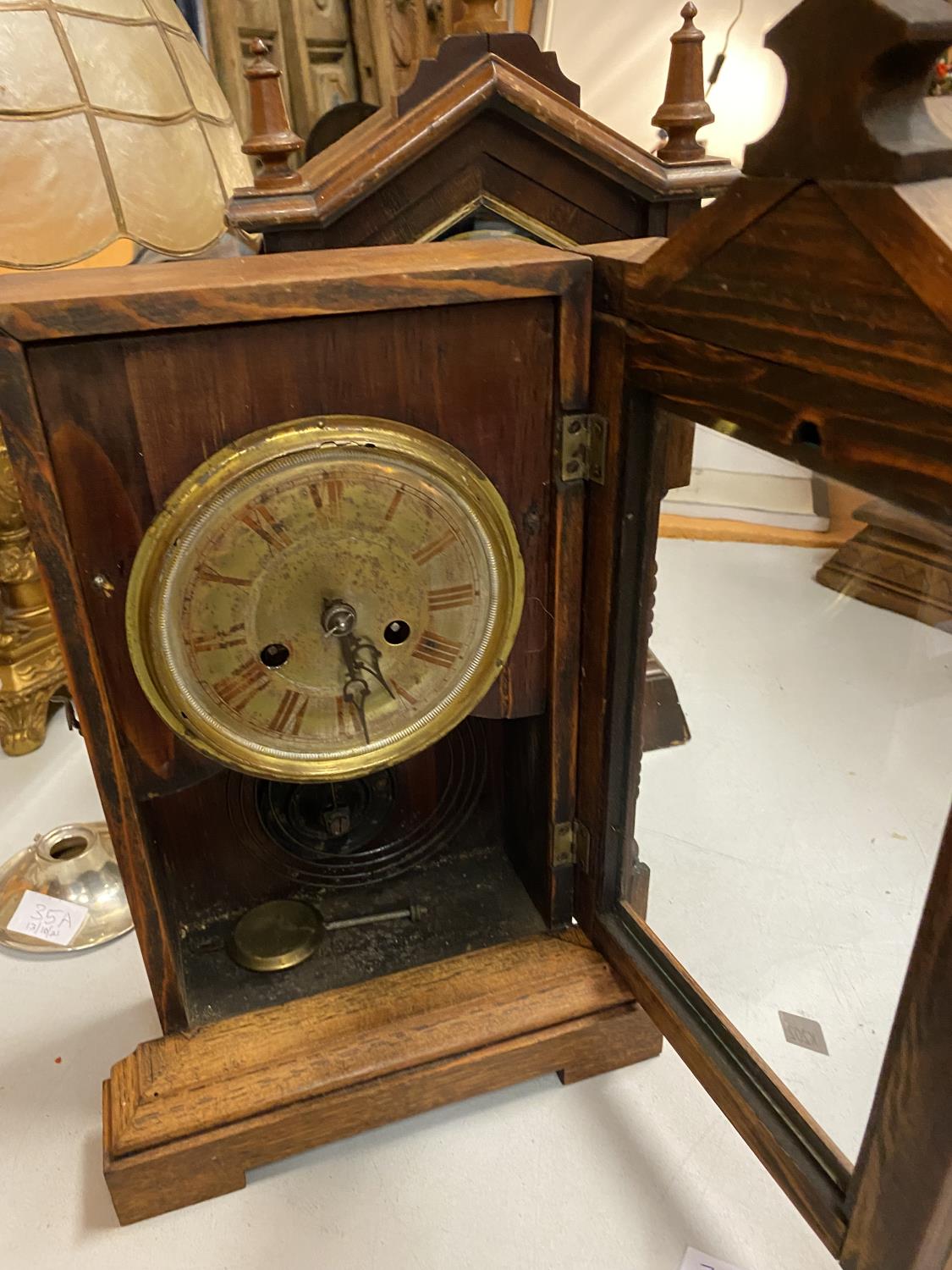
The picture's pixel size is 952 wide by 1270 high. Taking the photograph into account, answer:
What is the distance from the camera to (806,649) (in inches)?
33.3

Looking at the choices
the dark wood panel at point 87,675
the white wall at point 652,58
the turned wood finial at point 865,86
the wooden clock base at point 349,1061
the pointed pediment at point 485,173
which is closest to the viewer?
the turned wood finial at point 865,86

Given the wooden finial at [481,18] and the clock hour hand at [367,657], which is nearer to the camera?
the clock hour hand at [367,657]

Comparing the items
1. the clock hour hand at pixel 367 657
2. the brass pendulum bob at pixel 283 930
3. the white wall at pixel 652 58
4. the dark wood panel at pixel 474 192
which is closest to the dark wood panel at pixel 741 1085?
the brass pendulum bob at pixel 283 930

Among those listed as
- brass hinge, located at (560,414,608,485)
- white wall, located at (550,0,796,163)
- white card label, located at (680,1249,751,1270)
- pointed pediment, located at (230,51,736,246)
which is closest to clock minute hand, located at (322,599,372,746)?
brass hinge, located at (560,414,608,485)

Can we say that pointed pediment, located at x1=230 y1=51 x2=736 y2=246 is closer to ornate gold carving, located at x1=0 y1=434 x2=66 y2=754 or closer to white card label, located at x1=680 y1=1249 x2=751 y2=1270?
ornate gold carving, located at x1=0 y1=434 x2=66 y2=754

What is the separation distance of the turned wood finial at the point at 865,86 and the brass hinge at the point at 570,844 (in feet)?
2.31

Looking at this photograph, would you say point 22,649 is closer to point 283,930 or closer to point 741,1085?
point 283,930

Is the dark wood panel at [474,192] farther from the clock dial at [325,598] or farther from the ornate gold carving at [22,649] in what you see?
the ornate gold carving at [22,649]

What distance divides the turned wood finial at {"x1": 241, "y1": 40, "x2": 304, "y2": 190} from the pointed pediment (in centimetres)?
2

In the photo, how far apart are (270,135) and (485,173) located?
0.25 metres

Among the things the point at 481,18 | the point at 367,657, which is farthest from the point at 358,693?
the point at 481,18

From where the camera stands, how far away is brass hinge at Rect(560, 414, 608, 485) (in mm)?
866

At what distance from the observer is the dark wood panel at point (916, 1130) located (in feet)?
1.96

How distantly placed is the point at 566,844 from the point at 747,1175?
1.26 ft
